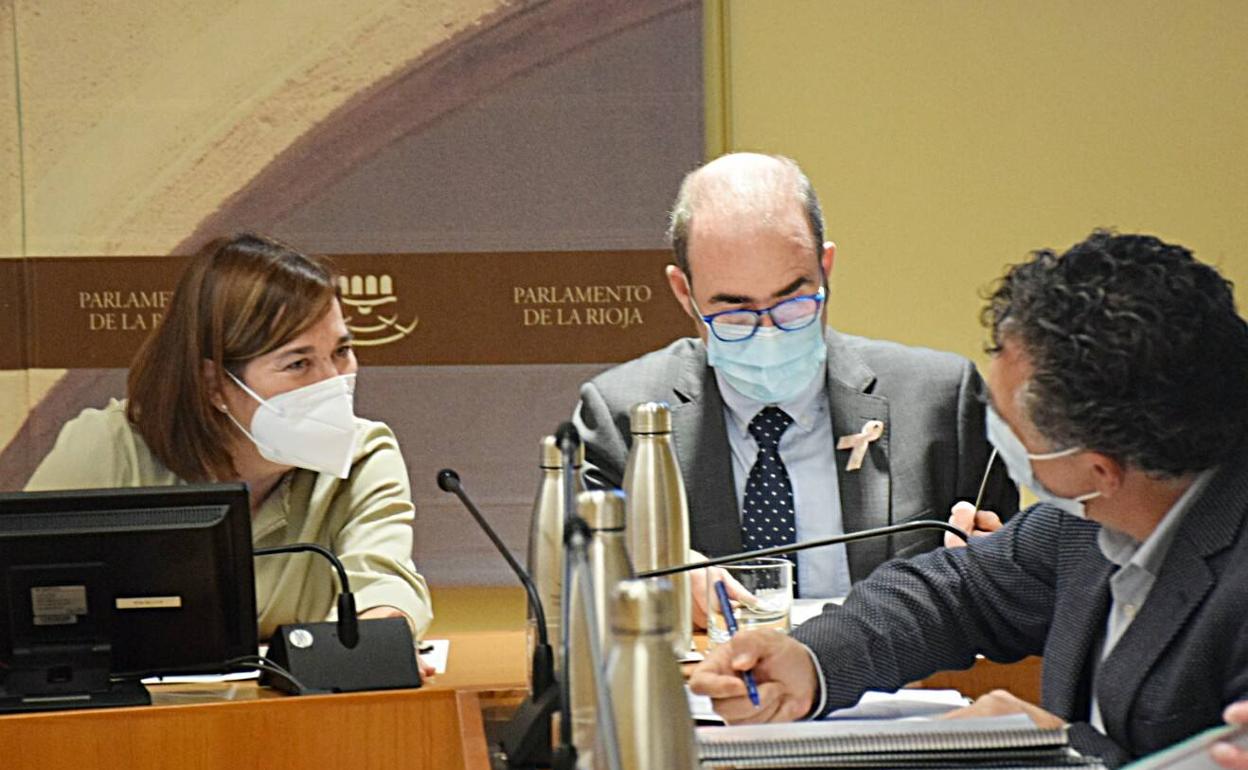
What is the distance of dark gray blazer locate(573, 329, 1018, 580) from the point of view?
9.42 ft

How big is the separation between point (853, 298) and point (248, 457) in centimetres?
163

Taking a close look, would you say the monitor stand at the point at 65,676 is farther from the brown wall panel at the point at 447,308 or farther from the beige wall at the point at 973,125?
the beige wall at the point at 973,125

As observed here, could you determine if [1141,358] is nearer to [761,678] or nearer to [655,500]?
[761,678]

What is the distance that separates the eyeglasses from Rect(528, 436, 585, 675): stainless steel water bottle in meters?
0.86

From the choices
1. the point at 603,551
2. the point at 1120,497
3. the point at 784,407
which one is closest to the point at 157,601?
the point at 603,551

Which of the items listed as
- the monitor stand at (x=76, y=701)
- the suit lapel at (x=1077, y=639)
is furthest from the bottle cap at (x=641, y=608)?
the monitor stand at (x=76, y=701)

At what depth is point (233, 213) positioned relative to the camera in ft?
12.5

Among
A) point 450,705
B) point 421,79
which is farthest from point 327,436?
point 421,79

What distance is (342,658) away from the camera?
230 centimetres

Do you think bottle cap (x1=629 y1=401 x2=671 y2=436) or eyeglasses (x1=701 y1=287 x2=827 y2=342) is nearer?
bottle cap (x1=629 y1=401 x2=671 y2=436)

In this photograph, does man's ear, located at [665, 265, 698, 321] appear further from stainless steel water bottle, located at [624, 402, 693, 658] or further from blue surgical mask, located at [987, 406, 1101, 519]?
blue surgical mask, located at [987, 406, 1101, 519]

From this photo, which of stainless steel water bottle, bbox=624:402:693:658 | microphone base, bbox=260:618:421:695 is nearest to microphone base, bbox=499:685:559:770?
stainless steel water bottle, bbox=624:402:693:658

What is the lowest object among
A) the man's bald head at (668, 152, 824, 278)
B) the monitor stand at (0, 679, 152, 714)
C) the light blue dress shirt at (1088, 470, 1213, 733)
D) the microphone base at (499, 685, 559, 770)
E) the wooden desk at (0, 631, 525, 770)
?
the wooden desk at (0, 631, 525, 770)

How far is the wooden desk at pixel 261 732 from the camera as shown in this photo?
7.02ft
